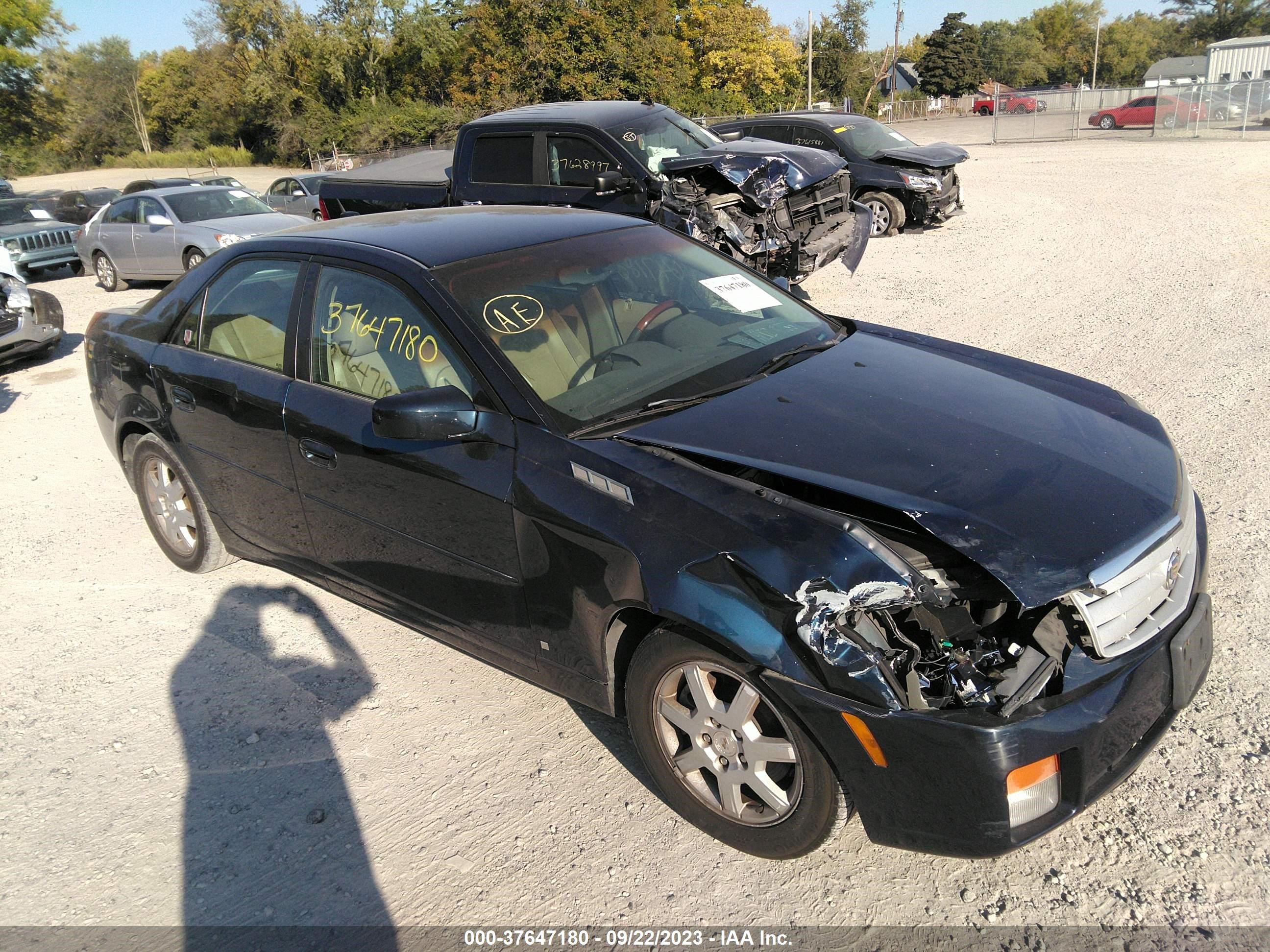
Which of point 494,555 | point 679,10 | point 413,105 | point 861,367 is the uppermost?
point 679,10

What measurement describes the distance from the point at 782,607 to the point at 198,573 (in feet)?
11.8

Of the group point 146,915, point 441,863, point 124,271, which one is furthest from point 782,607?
point 124,271

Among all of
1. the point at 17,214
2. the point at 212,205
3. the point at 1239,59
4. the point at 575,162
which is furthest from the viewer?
the point at 1239,59

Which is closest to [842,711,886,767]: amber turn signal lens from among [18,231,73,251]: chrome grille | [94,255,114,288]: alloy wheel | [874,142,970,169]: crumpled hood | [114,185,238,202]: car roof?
[874,142,970,169]: crumpled hood

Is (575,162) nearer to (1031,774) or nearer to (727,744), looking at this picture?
(727,744)

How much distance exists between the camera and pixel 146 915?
2.74 meters

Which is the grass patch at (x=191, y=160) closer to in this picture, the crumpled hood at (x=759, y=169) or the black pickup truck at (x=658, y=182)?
the black pickup truck at (x=658, y=182)

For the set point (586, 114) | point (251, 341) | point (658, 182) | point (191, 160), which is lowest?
point (251, 341)

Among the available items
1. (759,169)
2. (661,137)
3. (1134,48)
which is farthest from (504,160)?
(1134,48)

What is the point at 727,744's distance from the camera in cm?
266

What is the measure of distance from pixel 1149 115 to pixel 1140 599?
3689cm

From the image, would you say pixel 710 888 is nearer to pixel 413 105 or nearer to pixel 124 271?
pixel 124 271

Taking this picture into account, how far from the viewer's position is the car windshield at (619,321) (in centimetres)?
325

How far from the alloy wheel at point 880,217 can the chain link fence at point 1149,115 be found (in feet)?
60.0
